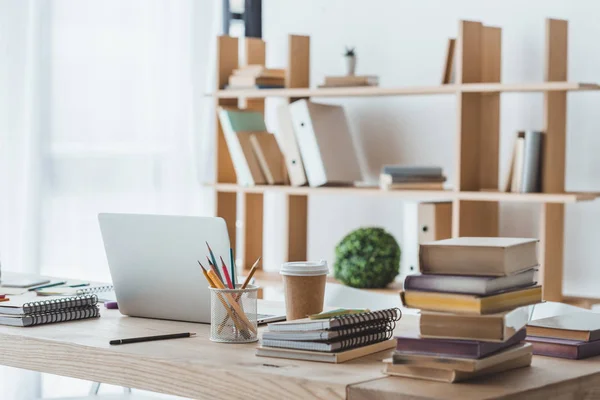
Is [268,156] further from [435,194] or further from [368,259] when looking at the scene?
[435,194]

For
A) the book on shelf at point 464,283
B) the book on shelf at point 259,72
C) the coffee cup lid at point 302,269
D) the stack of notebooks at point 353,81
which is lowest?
the coffee cup lid at point 302,269

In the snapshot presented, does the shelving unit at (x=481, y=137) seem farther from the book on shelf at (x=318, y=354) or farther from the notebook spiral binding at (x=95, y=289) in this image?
the book on shelf at (x=318, y=354)

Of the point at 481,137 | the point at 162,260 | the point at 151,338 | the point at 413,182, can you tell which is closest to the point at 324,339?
the point at 151,338

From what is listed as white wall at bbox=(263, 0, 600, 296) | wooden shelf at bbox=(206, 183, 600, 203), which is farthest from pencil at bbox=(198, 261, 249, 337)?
white wall at bbox=(263, 0, 600, 296)

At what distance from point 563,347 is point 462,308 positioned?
363 millimetres

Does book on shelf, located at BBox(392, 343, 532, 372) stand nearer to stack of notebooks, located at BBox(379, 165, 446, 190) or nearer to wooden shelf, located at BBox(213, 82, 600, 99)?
wooden shelf, located at BBox(213, 82, 600, 99)

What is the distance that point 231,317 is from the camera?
183cm

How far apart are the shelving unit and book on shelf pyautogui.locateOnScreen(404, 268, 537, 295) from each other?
5.91 feet

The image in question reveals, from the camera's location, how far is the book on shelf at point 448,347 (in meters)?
1.46

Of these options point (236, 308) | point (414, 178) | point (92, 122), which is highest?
point (92, 122)

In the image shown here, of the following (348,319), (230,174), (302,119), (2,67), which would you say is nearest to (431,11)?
(302,119)

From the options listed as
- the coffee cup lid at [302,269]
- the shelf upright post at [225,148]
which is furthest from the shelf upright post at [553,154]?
the coffee cup lid at [302,269]

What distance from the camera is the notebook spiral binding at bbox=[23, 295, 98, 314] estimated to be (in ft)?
6.56

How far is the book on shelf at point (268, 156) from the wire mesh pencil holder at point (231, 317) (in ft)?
7.08
